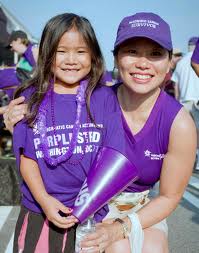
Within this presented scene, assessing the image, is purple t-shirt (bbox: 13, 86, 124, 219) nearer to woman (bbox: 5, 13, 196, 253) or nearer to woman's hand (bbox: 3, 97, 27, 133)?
woman's hand (bbox: 3, 97, 27, 133)

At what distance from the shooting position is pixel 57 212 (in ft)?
6.91

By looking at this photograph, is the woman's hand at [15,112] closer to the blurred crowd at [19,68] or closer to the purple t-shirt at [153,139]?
the purple t-shirt at [153,139]

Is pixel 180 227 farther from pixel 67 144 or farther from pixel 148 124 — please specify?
pixel 67 144

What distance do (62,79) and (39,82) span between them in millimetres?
133

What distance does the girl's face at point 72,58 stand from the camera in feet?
7.42

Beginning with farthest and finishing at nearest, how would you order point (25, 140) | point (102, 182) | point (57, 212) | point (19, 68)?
point (19, 68) < point (25, 140) < point (57, 212) < point (102, 182)

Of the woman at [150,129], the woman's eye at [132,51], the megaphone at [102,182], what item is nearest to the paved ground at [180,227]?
the woman at [150,129]

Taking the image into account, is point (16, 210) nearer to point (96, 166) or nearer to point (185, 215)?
point (185, 215)

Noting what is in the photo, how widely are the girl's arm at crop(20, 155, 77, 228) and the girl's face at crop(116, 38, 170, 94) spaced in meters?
0.66

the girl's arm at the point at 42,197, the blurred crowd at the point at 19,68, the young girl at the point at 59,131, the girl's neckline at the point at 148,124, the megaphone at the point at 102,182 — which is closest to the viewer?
the megaphone at the point at 102,182

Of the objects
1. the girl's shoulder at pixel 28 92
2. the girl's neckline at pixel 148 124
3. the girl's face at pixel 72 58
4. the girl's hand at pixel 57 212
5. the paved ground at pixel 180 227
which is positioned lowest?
the paved ground at pixel 180 227

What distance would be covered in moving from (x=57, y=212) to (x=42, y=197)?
4.2 inches

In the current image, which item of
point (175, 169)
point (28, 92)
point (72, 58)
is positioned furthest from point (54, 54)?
point (175, 169)

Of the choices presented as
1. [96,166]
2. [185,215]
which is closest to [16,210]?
[185,215]
